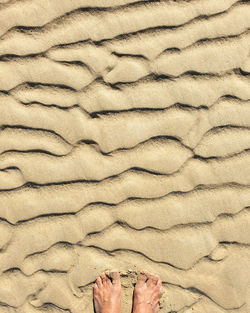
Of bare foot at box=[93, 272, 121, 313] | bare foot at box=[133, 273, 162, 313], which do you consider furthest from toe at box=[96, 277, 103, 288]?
bare foot at box=[133, 273, 162, 313]

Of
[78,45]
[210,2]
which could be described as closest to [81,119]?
[78,45]

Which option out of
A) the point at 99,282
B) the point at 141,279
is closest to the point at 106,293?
the point at 99,282

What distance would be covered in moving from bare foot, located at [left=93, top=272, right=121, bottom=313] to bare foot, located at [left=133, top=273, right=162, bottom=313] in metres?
0.13

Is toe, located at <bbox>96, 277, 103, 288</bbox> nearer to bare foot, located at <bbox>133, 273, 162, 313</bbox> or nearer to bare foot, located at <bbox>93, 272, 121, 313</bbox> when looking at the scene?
bare foot, located at <bbox>93, 272, 121, 313</bbox>

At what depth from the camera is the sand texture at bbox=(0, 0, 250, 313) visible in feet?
8.05

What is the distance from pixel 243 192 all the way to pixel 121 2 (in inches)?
55.1

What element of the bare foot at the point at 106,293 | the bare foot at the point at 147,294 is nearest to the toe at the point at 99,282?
the bare foot at the point at 106,293

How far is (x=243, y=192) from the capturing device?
253cm

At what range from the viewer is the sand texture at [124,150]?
8.05 ft

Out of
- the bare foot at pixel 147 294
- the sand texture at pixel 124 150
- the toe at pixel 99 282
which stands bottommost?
the bare foot at pixel 147 294

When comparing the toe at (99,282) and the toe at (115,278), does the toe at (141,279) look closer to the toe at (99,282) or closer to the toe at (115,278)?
the toe at (115,278)

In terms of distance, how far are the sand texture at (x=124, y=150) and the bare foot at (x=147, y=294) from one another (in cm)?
6

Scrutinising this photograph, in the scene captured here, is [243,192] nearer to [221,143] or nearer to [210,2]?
[221,143]

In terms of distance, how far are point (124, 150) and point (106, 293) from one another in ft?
2.94
